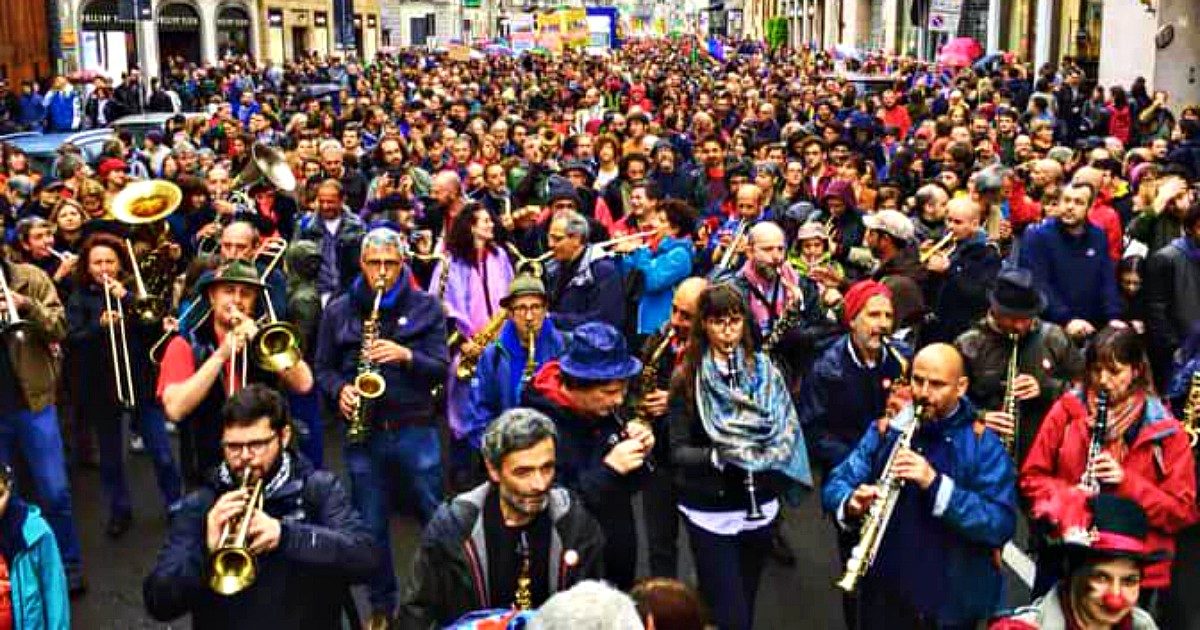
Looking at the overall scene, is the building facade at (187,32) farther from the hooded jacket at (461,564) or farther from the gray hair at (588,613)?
the gray hair at (588,613)

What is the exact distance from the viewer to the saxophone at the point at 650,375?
5297 mm

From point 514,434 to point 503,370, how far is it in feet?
7.04

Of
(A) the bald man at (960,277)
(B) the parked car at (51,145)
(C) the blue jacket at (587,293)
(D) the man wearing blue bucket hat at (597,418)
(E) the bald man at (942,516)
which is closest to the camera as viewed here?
(E) the bald man at (942,516)

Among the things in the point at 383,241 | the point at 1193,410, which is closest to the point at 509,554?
the point at 383,241

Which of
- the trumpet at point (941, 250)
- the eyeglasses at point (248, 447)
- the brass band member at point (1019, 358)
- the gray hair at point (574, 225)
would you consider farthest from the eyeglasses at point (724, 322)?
the trumpet at point (941, 250)

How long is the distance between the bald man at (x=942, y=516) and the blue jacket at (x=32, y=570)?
2.59 metres

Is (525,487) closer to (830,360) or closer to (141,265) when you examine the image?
(830,360)

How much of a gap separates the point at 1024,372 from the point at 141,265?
16.5ft

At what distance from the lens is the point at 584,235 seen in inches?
288

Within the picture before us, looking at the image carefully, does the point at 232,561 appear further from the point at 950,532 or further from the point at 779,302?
the point at 779,302

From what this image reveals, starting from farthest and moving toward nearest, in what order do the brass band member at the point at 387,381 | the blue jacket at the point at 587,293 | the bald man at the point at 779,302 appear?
the blue jacket at the point at 587,293 → the bald man at the point at 779,302 → the brass band member at the point at 387,381

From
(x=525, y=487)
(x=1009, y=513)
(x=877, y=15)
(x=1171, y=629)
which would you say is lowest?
(x=1171, y=629)

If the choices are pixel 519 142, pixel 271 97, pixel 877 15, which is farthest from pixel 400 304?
A: pixel 877 15

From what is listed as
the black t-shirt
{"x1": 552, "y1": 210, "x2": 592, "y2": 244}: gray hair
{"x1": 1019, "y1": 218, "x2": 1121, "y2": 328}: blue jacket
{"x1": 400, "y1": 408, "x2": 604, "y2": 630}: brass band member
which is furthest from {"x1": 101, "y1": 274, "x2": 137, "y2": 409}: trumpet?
{"x1": 1019, "y1": 218, "x2": 1121, "y2": 328}: blue jacket
